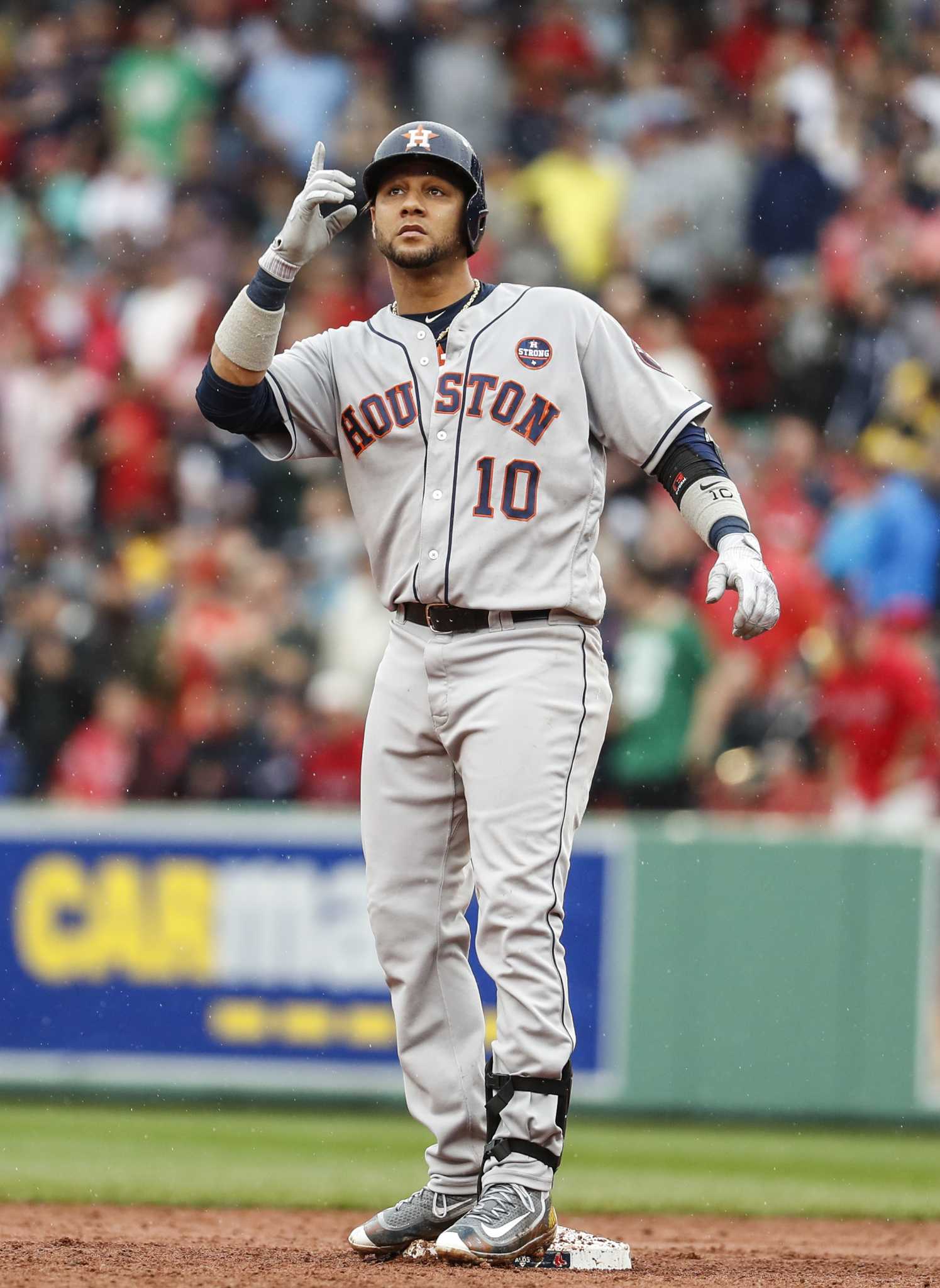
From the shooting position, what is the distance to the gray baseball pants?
4340mm

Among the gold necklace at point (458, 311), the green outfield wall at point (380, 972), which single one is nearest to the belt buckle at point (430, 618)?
the gold necklace at point (458, 311)

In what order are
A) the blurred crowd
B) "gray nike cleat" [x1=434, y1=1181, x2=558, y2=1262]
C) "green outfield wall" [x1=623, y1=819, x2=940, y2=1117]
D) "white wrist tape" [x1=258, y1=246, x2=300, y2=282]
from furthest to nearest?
the blurred crowd
"green outfield wall" [x1=623, y1=819, x2=940, y2=1117]
"white wrist tape" [x1=258, y1=246, x2=300, y2=282]
"gray nike cleat" [x1=434, y1=1181, x2=558, y2=1262]

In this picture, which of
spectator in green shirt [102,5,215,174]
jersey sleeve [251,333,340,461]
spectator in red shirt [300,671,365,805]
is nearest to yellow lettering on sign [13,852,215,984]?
spectator in red shirt [300,671,365,805]

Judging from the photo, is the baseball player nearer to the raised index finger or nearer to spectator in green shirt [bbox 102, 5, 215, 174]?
the raised index finger

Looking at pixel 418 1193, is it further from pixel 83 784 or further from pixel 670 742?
pixel 83 784

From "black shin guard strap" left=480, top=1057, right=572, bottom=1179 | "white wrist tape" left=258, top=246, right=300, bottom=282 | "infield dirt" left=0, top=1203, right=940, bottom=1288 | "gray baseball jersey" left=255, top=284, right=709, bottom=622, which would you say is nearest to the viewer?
"infield dirt" left=0, top=1203, right=940, bottom=1288

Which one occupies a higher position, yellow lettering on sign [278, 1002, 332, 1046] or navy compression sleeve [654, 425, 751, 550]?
navy compression sleeve [654, 425, 751, 550]

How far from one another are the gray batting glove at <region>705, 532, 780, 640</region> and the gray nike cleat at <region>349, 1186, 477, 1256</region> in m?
1.39

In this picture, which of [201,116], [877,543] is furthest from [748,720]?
[201,116]

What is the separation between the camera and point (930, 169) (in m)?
11.8

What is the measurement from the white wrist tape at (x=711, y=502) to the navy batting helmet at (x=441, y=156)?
0.72m

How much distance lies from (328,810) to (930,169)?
17.2 ft

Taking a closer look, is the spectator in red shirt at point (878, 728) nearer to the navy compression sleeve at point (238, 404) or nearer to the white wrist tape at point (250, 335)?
the navy compression sleeve at point (238, 404)

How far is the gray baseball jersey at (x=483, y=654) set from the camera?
4.38 m
